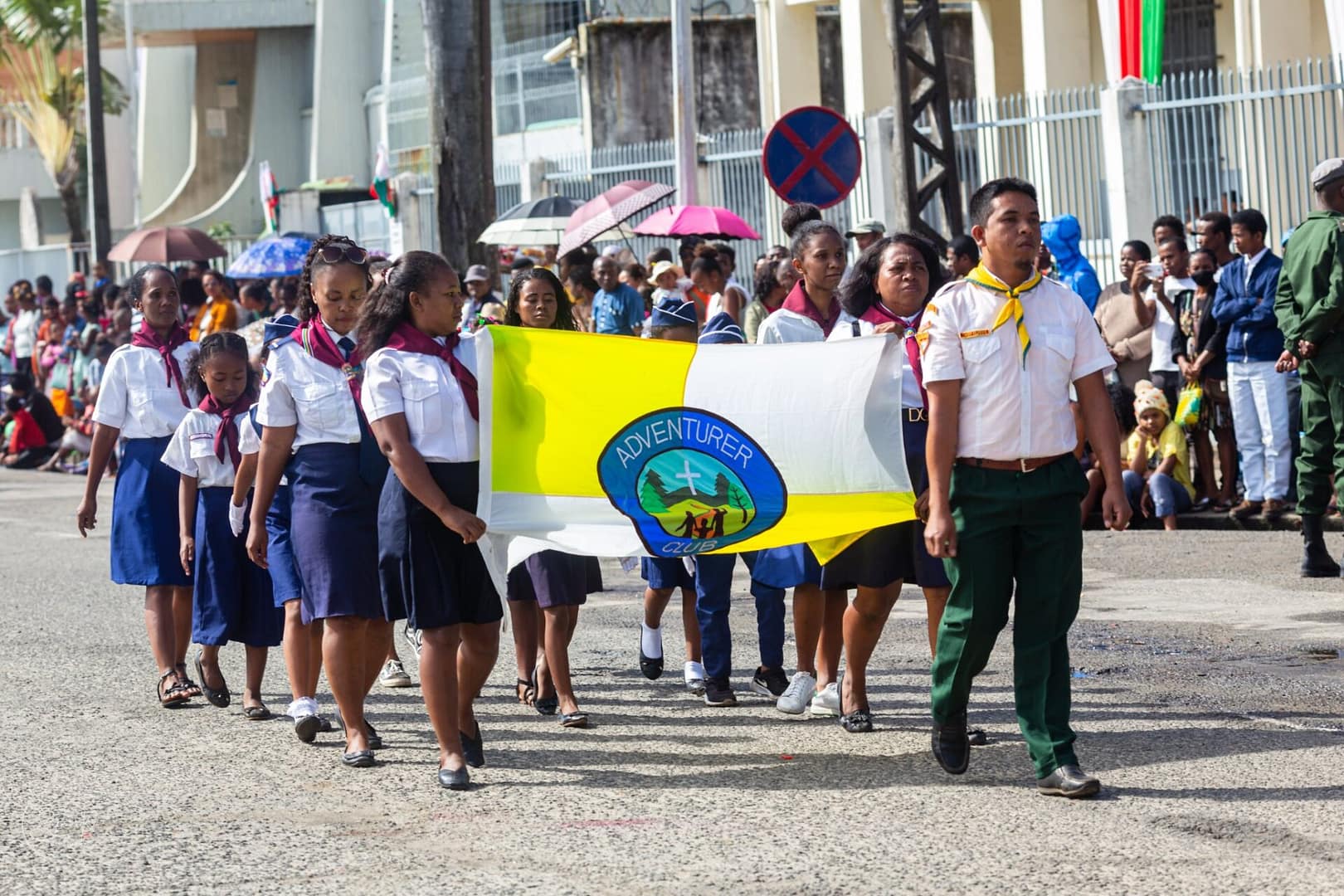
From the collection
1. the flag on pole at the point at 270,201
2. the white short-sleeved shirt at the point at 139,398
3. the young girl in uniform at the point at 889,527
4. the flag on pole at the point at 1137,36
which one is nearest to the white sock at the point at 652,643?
the young girl in uniform at the point at 889,527

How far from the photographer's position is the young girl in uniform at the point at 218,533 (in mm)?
8430

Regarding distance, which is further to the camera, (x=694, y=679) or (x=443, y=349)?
(x=694, y=679)

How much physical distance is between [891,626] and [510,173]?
14128 mm

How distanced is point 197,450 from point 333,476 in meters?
1.46

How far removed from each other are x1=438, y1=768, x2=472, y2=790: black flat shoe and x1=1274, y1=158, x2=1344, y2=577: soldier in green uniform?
17.8ft

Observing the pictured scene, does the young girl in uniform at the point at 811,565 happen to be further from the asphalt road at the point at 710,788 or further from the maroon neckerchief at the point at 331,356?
the maroon neckerchief at the point at 331,356

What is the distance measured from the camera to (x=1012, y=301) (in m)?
6.34

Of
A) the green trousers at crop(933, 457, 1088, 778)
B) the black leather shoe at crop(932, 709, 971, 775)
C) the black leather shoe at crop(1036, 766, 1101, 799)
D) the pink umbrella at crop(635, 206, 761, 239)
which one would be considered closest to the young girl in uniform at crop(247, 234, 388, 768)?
the black leather shoe at crop(932, 709, 971, 775)

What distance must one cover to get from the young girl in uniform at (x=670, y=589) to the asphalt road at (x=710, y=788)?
0.46ft

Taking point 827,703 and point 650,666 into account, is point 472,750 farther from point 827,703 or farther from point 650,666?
point 650,666

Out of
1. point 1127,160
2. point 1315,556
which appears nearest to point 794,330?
point 1315,556

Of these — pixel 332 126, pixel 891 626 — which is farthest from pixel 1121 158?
pixel 332 126

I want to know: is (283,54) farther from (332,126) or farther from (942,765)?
(942,765)

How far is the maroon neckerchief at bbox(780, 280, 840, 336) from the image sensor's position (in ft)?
25.8
